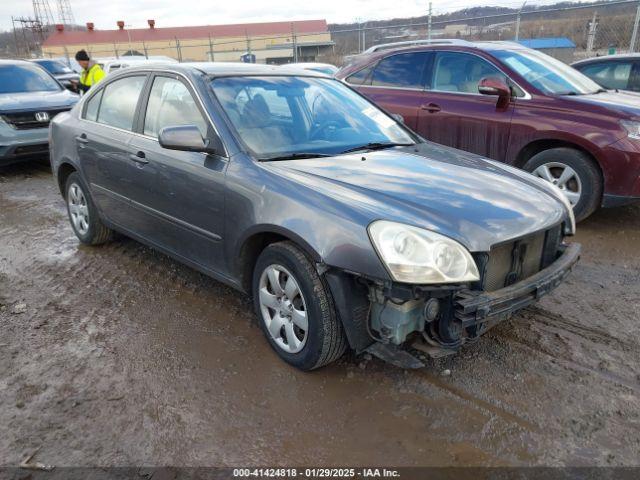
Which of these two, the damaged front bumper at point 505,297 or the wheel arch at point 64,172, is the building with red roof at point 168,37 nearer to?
the wheel arch at point 64,172

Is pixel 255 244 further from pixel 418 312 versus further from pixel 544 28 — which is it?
pixel 544 28

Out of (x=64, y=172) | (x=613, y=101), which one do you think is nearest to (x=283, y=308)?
(x=64, y=172)

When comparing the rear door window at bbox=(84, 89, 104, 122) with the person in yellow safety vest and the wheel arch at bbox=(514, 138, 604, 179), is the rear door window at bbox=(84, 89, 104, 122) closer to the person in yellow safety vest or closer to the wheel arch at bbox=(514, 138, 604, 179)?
the wheel arch at bbox=(514, 138, 604, 179)

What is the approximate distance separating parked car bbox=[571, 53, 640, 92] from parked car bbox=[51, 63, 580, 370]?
209 inches

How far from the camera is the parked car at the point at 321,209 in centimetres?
245

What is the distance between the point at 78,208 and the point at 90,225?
279 mm

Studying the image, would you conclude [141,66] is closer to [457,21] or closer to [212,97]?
[212,97]

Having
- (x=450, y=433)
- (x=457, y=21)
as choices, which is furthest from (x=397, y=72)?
(x=457, y=21)

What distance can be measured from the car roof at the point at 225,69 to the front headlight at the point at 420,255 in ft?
5.99

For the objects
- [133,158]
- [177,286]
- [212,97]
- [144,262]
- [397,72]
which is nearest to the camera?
[212,97]

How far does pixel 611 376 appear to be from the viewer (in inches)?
111

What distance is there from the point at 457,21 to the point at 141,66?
12.0m

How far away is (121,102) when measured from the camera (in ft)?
13.7

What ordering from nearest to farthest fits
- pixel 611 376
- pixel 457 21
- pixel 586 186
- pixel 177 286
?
pixel 611 376 < pixel 177 286 < pixel 586 186 < pixel 457 21
